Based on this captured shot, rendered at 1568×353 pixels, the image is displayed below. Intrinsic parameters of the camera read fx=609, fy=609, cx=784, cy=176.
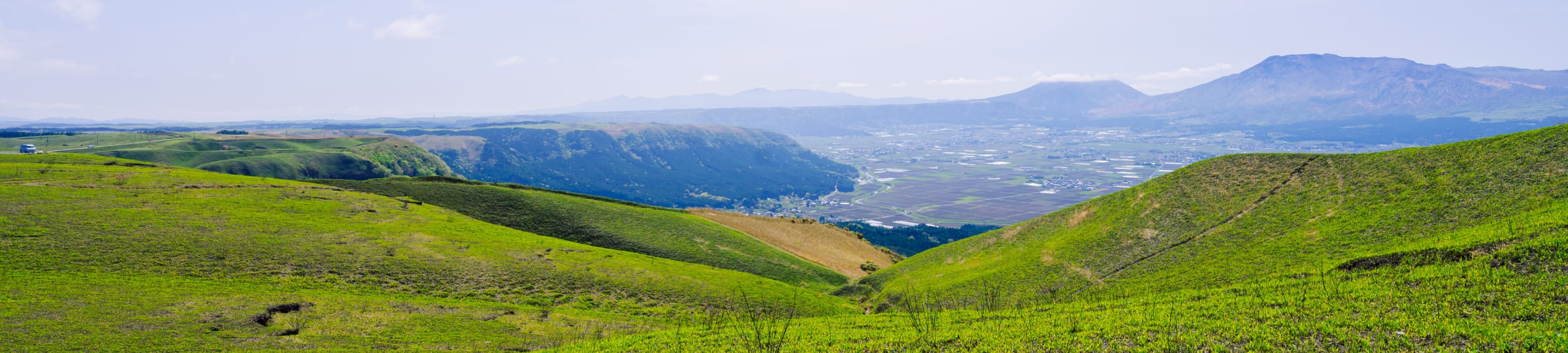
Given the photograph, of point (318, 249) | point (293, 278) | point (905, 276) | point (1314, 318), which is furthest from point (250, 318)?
point (905, 276)

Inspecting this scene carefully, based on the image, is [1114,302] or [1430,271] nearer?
[1430,271]

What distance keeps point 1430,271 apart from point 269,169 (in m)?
229

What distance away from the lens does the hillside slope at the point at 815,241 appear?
93.1 m

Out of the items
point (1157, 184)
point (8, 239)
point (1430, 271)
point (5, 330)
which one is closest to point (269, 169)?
point (8, 239)

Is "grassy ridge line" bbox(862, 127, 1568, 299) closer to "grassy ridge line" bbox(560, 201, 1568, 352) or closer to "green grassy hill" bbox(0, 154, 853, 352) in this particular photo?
"grassy ridge line" bbox(560, 201, 1568, 352)

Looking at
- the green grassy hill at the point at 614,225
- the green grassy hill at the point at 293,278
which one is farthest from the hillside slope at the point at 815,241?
the green grassy hill at the point at 293,278

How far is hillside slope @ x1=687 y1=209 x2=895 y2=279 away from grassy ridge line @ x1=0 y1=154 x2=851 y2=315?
1200 inches

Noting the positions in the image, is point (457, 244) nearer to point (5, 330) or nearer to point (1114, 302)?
point (5, 330)

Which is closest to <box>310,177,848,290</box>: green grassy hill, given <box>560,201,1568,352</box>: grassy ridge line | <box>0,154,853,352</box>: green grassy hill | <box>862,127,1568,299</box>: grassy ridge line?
<box>0,154,853,352</box>: green grassy hill

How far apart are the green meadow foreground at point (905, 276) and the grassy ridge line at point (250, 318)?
19cm

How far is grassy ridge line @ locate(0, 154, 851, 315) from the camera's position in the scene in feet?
148

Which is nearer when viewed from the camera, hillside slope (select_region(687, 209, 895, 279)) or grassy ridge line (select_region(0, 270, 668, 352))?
grassy ridge line (select_region(0, 270, 668, 352))

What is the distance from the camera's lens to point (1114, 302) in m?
30.9

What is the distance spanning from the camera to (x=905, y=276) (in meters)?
69.8
